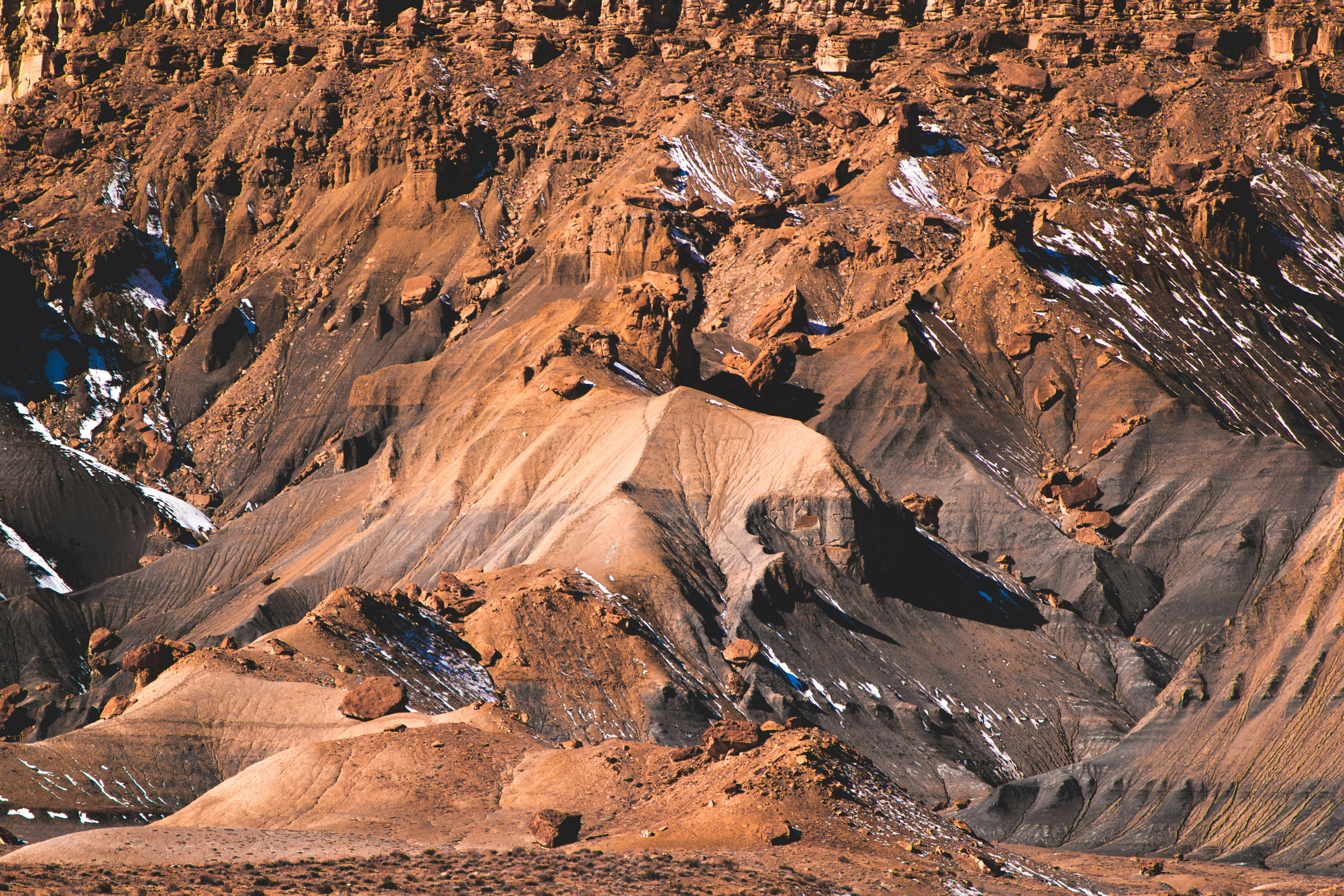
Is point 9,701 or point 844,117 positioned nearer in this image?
point 9,701

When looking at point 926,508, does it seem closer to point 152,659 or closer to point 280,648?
point 280,648

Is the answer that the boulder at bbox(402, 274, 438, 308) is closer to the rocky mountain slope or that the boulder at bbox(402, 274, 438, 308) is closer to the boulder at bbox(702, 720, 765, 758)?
the rocky mountain slope

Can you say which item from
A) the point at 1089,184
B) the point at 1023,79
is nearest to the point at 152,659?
the point at 1089,184

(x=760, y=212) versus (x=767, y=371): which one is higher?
(x=760, y=212)

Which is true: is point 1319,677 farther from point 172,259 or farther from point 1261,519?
point 172,259

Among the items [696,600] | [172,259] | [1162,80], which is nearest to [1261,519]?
[696,600]

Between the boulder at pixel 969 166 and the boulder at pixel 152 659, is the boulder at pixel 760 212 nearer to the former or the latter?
the boulder at pixel 969 166

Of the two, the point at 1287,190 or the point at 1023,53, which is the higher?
the point at 1023,53
